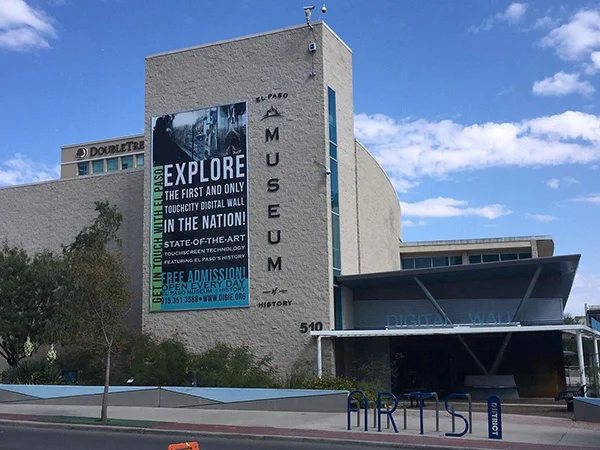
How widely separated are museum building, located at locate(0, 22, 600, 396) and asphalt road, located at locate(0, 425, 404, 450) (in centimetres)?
1134

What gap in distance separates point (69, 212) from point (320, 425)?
928 inches

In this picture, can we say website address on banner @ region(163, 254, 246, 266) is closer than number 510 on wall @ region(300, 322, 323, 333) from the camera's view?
No

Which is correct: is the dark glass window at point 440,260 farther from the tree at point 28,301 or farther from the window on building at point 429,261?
the tree at point 28,301

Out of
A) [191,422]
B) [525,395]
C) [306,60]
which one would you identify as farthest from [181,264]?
[525,395]

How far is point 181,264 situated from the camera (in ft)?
107

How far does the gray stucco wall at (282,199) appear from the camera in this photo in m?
30.2

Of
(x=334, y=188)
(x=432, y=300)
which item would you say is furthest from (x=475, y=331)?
(x=334, y=188)

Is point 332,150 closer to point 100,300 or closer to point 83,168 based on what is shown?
point 100,300

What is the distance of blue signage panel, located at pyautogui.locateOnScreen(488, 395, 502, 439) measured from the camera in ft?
54.2

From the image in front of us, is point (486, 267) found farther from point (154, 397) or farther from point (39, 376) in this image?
point (39, 376)

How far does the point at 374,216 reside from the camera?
38.2 meters

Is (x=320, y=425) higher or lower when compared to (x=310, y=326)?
lower

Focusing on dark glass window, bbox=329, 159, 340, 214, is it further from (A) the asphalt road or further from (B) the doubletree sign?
(B) the doubletree sign

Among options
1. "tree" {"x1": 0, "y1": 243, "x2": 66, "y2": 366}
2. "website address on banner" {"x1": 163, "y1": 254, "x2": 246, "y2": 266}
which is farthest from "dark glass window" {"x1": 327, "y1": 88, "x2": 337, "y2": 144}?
"tree" {"x1": 0, "y1": 243, "x2": 66, "y2": 366}
